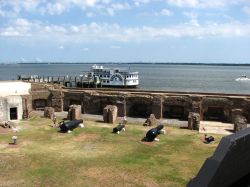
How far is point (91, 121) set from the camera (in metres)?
29.3

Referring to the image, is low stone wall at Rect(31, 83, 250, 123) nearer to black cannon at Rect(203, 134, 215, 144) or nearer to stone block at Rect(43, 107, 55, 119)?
stone block at Rect(43, 107, 55, 119)

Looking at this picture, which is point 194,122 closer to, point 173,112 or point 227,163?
point 173,112

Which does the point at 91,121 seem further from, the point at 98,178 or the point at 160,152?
the point at 98,178

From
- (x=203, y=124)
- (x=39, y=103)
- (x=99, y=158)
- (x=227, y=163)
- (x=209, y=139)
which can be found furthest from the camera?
(x=39, y=103)

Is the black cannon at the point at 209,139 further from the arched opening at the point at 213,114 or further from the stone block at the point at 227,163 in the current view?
the stone block at the point at 227,163

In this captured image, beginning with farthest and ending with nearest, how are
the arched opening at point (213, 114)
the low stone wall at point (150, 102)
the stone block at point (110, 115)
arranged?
the arched opening at point (213, 114) < the low stone wall at point (150, 102) < the stone block at point (110, 115)

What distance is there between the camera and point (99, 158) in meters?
19.3

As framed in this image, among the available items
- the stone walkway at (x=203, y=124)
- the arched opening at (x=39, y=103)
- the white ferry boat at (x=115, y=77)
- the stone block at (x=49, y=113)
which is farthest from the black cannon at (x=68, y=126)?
the white ferry boat at (x=115, y=77)

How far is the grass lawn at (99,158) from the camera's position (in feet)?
53.0

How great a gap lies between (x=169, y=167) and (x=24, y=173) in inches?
292

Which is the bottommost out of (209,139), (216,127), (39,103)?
(216,127)

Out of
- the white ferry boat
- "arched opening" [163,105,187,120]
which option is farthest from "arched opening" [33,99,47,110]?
the white ferry boat

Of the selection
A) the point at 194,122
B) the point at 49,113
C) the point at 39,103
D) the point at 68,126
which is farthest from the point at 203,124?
the point at 39,103

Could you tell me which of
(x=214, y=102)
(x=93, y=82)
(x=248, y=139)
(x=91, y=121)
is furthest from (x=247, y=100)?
(x=93, y=82)
